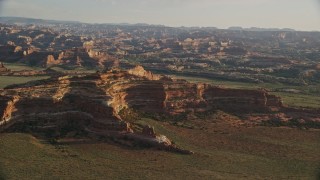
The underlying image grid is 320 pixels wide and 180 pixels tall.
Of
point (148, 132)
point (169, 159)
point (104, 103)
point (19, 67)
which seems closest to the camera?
point (169, 159)

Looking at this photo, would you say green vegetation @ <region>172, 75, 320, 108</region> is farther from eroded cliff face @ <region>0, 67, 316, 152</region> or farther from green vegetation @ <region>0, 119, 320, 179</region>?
green vegetation @ <region>0, 119, 320, 179</region>

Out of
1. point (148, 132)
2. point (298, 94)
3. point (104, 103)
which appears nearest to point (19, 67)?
point (298, 94)

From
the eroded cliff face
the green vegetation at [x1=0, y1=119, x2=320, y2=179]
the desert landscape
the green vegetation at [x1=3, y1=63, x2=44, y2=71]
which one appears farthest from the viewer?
the green vegetation at [x1=3, y1=63, x2=44, y2=71]

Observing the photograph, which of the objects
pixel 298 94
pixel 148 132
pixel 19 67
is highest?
pixel 148 132

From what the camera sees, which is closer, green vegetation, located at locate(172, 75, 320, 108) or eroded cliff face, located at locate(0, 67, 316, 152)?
eroded cliff face, located at locate(0, 67, 316, 152)

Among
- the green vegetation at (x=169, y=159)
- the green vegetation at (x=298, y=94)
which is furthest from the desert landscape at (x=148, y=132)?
the green vegetation at (x=298, y=94)

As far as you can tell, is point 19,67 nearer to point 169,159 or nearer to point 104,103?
point 104,103

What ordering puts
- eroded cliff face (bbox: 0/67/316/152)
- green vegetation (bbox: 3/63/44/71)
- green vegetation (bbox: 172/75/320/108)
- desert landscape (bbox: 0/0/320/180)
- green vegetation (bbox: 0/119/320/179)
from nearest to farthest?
green vegetation (bbox: 0/119/320/179), desert landscape (bbox: 0/0/320/180), eroded cliff face (bbox: 0/67/316/152), green vegetation (bbox: 172/75/320/108), green vegetation (bbox: 3/63/44/71)

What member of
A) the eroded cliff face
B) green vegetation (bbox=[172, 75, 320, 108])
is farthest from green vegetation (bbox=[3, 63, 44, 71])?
the eroded cliff face

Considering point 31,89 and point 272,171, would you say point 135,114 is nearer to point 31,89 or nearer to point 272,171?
point 31,89
